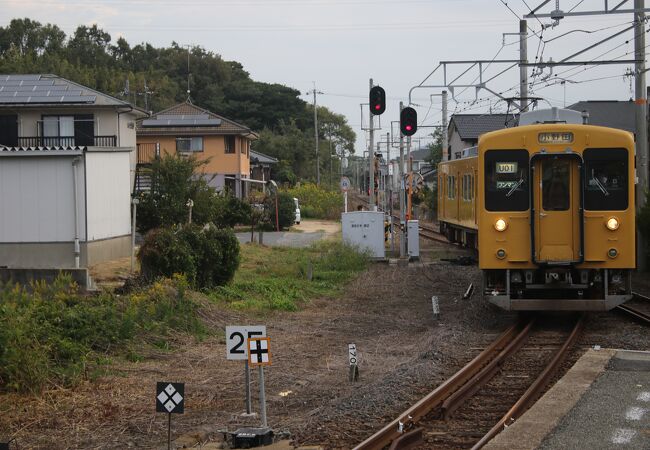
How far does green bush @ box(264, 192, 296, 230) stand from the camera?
39750mm

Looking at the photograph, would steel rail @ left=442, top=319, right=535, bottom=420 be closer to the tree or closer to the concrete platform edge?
the concrete platform edge

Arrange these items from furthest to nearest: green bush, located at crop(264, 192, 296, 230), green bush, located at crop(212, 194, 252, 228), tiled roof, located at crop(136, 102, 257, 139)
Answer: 1. tiled roof, located at crop(136, 102, 257, 139)
2. green bush, located at crop(264, 192, 296, 230)
3. green bush, located at crop(212, 194, 252, 228)

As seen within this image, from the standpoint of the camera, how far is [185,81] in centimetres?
8531

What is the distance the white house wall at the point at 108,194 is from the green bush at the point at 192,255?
13.1 feet

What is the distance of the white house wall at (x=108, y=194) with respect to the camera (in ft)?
67.3

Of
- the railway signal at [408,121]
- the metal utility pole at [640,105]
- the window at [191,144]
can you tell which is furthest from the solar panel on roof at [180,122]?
the metal utility pole at [640,105]

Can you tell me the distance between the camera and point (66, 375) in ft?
32.6

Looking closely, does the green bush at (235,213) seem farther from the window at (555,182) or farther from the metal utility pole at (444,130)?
the window at (555,182)

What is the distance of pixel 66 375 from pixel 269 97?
7361 centimetres

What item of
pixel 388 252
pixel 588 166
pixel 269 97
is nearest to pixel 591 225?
pixel 588 166

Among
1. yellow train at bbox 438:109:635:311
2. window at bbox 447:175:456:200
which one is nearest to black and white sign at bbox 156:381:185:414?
yellow train at bbox 438:109:635:311

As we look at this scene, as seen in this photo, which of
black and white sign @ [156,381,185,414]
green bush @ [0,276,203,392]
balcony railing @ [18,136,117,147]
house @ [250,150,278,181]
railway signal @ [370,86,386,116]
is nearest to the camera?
black and white sign @ [156,381,185,414]

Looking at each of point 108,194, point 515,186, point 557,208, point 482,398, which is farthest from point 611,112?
point 482,398

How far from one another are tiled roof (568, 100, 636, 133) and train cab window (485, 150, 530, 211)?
106 ft
